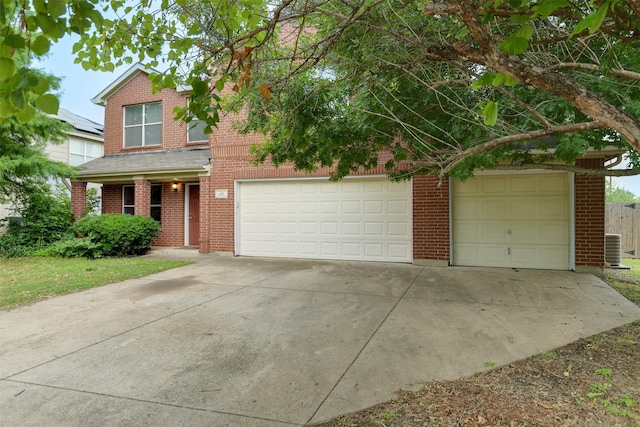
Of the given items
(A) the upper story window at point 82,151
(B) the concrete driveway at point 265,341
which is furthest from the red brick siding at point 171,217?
(A) the upper story window at point 82,151

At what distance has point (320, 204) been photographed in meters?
10.4

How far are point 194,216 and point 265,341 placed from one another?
9.90 m

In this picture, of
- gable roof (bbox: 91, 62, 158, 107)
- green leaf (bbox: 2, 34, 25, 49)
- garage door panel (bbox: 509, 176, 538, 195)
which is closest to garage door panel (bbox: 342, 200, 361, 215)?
garage door panel (bbox: 509, 176, 538, 195)

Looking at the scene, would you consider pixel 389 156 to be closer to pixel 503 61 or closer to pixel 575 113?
pixel 575 113

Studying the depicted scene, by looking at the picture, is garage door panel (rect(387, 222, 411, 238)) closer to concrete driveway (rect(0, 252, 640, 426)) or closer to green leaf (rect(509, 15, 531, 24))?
concrete driveway (rect(0, 252, 640, 426))

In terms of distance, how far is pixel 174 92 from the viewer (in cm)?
1304

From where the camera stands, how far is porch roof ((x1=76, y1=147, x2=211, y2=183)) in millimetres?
11570

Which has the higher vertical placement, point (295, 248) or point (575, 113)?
point (575, 113)

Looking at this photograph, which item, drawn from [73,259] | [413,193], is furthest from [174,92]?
[413,193]

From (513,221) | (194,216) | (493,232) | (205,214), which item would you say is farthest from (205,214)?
(513,221)

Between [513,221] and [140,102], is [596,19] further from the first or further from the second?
[140,102]

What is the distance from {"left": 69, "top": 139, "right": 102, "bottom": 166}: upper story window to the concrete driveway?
45.9 ft

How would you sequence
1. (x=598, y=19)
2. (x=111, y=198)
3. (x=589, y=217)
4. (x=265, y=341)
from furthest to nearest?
(x=111, y=198), (x=589, y=217), (x=265, y=341), (x=598, y=19)

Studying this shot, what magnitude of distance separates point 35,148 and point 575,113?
1456cm
